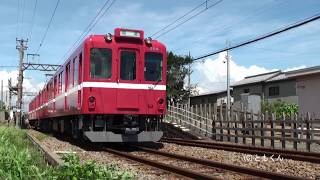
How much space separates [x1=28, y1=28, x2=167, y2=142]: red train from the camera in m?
15.4

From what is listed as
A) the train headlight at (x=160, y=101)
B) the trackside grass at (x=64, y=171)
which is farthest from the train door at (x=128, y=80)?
the trackside grass at (x=64, y=171)

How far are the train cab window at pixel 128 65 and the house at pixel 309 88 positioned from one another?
15309 millimetres

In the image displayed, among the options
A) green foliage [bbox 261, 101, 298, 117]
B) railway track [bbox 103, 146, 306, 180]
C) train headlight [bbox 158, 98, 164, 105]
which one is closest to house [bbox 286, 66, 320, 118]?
green foliage [bbox 261, 101, 298, 117]

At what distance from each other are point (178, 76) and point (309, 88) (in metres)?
22.2

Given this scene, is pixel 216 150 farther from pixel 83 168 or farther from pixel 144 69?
pixel 83 168

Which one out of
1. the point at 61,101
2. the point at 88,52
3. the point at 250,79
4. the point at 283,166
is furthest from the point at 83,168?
the point at 250,79

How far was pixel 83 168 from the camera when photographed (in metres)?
6.67

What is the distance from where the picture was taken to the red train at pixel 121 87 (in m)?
15.4

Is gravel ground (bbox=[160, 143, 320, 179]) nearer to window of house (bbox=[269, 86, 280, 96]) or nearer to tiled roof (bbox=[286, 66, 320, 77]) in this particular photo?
tiled roof (bbox=[286, 66, 320, 77])

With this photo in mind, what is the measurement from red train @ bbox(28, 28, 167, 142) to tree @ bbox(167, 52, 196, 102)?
32.6 meters

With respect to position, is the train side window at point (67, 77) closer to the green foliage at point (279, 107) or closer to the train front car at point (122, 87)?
the train front car at point (122, 87)

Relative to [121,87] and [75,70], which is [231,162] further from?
[75,70]

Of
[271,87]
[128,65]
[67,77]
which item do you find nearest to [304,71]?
[67,77]

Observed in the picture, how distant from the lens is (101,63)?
51.3ft
